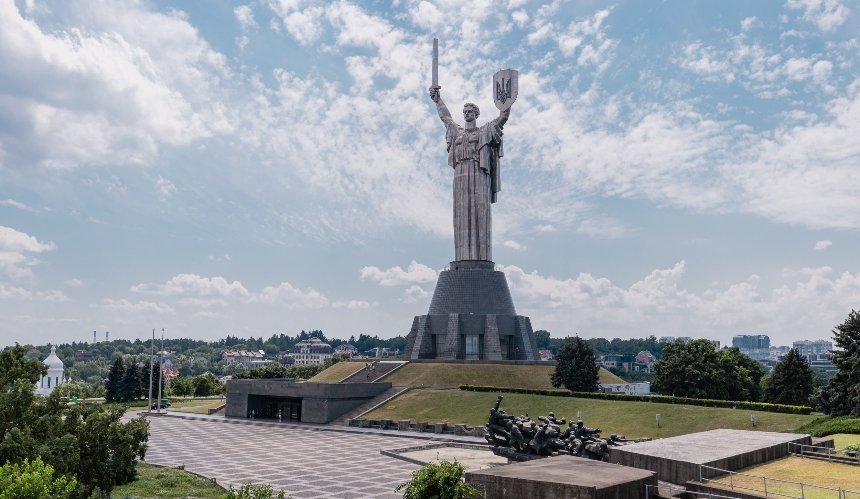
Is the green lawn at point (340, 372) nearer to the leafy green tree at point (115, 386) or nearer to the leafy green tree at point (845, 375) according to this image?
the leafy green tree at point (115, 386)

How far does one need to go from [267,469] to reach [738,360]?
39.5 meters

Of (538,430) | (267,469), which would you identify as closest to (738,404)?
(538,430)

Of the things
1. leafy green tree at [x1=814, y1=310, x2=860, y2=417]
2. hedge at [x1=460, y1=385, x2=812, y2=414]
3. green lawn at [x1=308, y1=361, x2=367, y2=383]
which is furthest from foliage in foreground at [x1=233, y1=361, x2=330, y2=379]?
leafy green tree at [x1=814, y1=310, x2=860, y2=417]

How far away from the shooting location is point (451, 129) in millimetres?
62844

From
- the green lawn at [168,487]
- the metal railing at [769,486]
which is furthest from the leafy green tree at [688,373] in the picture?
the green lawn at [168,487]

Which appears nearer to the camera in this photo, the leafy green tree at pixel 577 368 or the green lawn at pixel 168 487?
the green lawn at pixel 168 487

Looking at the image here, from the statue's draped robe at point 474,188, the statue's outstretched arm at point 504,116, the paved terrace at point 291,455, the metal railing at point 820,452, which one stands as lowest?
the paved terrace at point 291,455

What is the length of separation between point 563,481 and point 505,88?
49211mm

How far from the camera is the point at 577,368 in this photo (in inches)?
1817

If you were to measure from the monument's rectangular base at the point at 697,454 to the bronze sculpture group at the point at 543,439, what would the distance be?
2.20m

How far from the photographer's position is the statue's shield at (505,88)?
59.9 metres

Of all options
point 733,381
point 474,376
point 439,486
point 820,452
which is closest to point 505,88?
point 474,376

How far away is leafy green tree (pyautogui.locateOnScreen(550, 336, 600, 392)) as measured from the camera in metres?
45.9

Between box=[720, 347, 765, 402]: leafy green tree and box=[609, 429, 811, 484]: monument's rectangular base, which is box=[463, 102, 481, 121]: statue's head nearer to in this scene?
box=[720, 347, 765, 402]: leafy green tree
